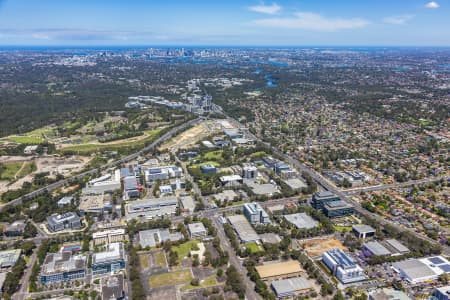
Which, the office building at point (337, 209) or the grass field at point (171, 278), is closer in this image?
the grass field at point (171, 278)

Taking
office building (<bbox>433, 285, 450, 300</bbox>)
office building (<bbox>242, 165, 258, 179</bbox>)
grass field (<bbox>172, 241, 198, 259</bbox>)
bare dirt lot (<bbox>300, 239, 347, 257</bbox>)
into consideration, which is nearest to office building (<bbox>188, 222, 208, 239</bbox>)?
grass field (<bbox>172, 241, 198, 259</bbox>)

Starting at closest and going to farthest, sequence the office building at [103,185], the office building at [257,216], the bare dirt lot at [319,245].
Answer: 1. the bare dirt lot at [319,245]
2. the office building at [257,216]
3. the office building at [103,185]

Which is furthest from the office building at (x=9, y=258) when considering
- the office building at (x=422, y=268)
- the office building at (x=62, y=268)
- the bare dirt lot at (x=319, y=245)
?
the office building at (x=422, y=268)

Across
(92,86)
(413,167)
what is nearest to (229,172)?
(413,167)

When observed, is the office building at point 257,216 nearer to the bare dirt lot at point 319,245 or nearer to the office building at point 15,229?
the bare dirt lot at point 319,245

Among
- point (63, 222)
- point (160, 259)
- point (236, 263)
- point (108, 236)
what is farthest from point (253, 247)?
point (63, 222)

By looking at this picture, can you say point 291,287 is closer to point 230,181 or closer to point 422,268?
point 422,268
